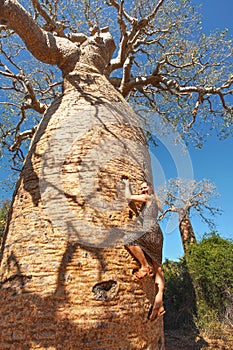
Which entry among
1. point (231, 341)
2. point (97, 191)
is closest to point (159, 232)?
point (97, 191)

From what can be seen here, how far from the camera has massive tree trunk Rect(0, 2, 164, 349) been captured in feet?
6.59

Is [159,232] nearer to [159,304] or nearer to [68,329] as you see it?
[159,304]

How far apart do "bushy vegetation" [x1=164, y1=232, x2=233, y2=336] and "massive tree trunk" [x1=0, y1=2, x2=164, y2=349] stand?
557 cm

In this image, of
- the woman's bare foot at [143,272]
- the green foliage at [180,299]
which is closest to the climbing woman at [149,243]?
the woman's bare foot at [143,272]

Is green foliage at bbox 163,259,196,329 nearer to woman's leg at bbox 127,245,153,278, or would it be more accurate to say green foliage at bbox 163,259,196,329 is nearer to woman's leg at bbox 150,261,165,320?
woman's leg at bbox 150,261,165,320

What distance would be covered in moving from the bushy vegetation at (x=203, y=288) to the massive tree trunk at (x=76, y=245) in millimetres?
5569

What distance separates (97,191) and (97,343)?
1.22 m

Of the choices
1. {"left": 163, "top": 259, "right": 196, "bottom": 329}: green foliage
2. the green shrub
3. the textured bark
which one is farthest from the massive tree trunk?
the textured bark

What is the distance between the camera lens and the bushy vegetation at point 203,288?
721 centimetres

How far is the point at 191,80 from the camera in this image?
290 inches

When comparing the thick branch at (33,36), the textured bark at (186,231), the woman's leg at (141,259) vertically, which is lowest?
the woman's leg at (141,259)

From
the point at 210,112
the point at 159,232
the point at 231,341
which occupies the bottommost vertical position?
the point at 231,341

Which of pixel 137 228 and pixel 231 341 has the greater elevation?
pixel 137 228

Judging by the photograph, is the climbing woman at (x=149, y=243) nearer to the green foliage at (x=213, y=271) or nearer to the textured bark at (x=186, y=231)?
the green foliage at (x=213, y=271)
